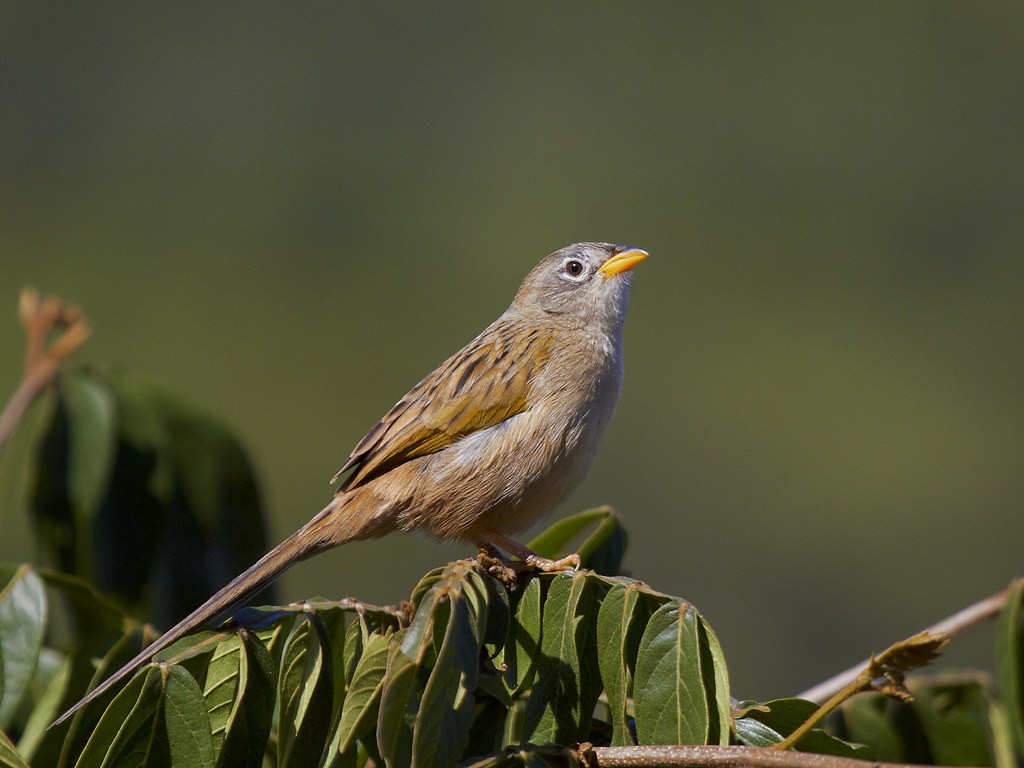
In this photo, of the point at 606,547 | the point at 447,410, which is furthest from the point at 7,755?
the point at 447,410

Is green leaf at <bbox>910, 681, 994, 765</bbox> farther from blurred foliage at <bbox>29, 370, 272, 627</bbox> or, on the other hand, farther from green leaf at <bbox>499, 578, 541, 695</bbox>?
blurred foliage at <bbox>29, 370, 272, 627</bbox>

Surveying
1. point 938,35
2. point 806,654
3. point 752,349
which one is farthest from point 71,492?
point 938,35

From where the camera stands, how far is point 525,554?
402 cm

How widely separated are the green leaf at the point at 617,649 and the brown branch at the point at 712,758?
13cm

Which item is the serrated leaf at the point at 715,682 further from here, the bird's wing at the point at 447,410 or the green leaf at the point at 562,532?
the bird's wing at the point at 447,410

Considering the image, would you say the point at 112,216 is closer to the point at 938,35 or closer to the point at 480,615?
the point at 938,35

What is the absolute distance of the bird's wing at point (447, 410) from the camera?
14.5 ft

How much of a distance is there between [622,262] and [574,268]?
0.79 ft

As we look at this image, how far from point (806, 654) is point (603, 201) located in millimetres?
24809

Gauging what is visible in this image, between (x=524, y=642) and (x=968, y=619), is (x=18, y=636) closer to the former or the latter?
(x=524, y=642)

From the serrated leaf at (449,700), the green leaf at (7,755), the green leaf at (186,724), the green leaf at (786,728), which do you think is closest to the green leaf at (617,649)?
the green leaf at (786,728)

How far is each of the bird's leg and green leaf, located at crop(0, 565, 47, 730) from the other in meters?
1.34

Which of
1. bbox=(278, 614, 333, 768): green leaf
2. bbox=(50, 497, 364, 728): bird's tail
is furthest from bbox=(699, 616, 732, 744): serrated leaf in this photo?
bbox=(50, 497, 364, 728): bird's tail

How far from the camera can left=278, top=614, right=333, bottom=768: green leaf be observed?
107 inches
